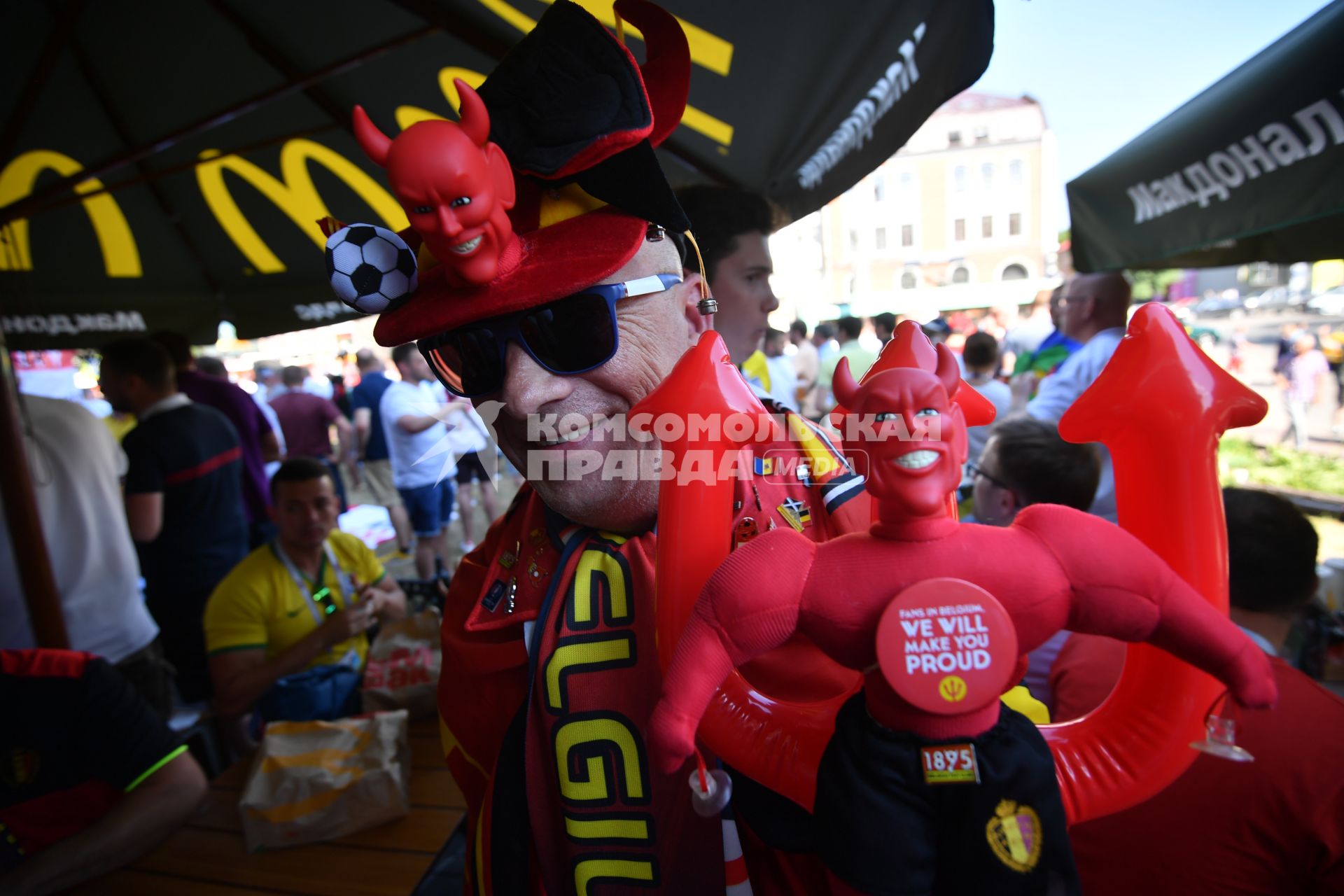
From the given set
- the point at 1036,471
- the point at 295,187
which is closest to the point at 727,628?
the point at 1036,471

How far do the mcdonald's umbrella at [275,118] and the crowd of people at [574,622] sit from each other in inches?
20.8

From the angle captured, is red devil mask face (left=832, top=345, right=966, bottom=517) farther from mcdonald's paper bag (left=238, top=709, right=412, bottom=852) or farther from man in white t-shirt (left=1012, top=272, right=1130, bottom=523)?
man in white t-shirt (left=1012, top=272, right=1130, bottom=523)

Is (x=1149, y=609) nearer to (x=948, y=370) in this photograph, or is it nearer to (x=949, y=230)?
(x=948, y=370)

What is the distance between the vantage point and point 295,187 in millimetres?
3607

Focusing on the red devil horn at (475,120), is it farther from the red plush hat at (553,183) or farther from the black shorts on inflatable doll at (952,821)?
the black shorts on inflatable doll at (952,821)

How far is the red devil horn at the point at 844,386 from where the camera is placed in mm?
594

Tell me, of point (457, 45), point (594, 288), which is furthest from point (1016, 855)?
point (457, 45)

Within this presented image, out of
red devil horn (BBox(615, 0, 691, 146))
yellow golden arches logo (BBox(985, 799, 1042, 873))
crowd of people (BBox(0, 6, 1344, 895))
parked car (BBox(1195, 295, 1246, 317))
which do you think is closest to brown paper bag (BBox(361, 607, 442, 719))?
crowd of people (BBox(0, 6, 1344, 895))

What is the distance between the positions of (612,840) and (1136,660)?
26.8 inches

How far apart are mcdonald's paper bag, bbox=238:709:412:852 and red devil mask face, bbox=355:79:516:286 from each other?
1658 millimetres

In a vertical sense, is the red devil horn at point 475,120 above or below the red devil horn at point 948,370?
above

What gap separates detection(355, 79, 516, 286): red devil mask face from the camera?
715mm

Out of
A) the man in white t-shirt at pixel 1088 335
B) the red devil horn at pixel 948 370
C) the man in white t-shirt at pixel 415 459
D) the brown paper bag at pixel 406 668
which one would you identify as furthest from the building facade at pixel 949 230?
the red devil horn at pixel 948 370

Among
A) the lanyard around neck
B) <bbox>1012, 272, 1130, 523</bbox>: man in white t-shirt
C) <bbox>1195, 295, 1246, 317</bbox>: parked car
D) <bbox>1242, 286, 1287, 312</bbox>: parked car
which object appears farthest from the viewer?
<bbox>1195, 295, 1246, 317</bbox>: parked car
